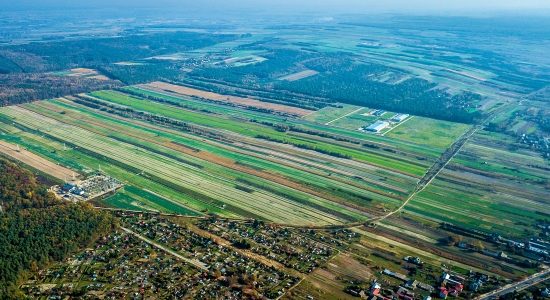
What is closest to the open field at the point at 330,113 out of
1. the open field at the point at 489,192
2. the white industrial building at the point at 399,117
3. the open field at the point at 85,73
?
the white industrial building at the point at 399,117

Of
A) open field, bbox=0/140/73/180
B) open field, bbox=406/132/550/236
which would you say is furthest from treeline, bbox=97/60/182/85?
open field, bbox=406/132/550/236

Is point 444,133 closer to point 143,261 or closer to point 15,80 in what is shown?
point 143,261

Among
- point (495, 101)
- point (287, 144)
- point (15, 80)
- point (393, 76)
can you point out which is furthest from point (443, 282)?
point (15, 80)

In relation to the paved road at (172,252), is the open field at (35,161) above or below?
above

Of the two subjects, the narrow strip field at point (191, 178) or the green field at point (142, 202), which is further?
the green field at point (142, 202)

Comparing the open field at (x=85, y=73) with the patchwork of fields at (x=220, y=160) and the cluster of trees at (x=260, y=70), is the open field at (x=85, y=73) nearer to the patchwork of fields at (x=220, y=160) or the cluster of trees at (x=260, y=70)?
the cluster of trees at (x=260, y=70)

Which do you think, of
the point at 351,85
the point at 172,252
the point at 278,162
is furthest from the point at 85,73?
the point at 172,252
